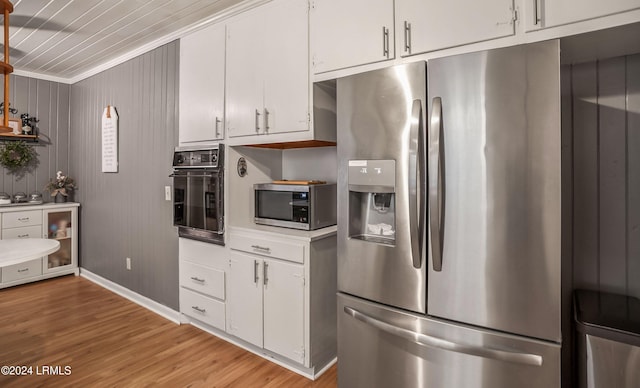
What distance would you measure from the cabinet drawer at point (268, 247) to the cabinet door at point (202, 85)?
2.65 feet

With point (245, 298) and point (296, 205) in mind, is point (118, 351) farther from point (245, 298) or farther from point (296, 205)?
point (296, 205)

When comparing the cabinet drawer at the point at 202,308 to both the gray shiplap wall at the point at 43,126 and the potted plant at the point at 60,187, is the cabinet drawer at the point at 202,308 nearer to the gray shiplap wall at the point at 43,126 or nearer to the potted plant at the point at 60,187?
the potted plant at the point at 60,187

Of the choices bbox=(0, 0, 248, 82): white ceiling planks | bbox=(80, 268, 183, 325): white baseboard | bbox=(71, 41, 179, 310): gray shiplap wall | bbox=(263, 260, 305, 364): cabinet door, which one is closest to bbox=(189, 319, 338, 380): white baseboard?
bbox=(263, 260, 305, 364): cabinet door

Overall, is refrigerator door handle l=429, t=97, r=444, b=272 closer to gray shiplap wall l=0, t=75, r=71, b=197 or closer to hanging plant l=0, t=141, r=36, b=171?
hanging plant l=0, t=141, r=36, b=171

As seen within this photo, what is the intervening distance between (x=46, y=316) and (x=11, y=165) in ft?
6.79

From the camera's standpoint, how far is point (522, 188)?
1270 mm

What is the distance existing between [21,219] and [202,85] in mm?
2953

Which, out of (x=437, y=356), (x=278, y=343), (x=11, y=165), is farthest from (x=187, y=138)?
(x=11, y=165)

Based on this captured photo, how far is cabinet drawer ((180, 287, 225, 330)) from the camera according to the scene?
261cm

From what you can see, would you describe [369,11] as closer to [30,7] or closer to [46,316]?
[30,7]

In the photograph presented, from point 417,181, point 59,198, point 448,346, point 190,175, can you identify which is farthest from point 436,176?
point 59,198

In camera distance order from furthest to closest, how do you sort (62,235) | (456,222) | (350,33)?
(62,235) < (350,33) < (456,222)

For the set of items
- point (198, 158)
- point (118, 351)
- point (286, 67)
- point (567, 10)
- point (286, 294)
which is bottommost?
point (118, 351)

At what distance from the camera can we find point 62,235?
4.22 metres
